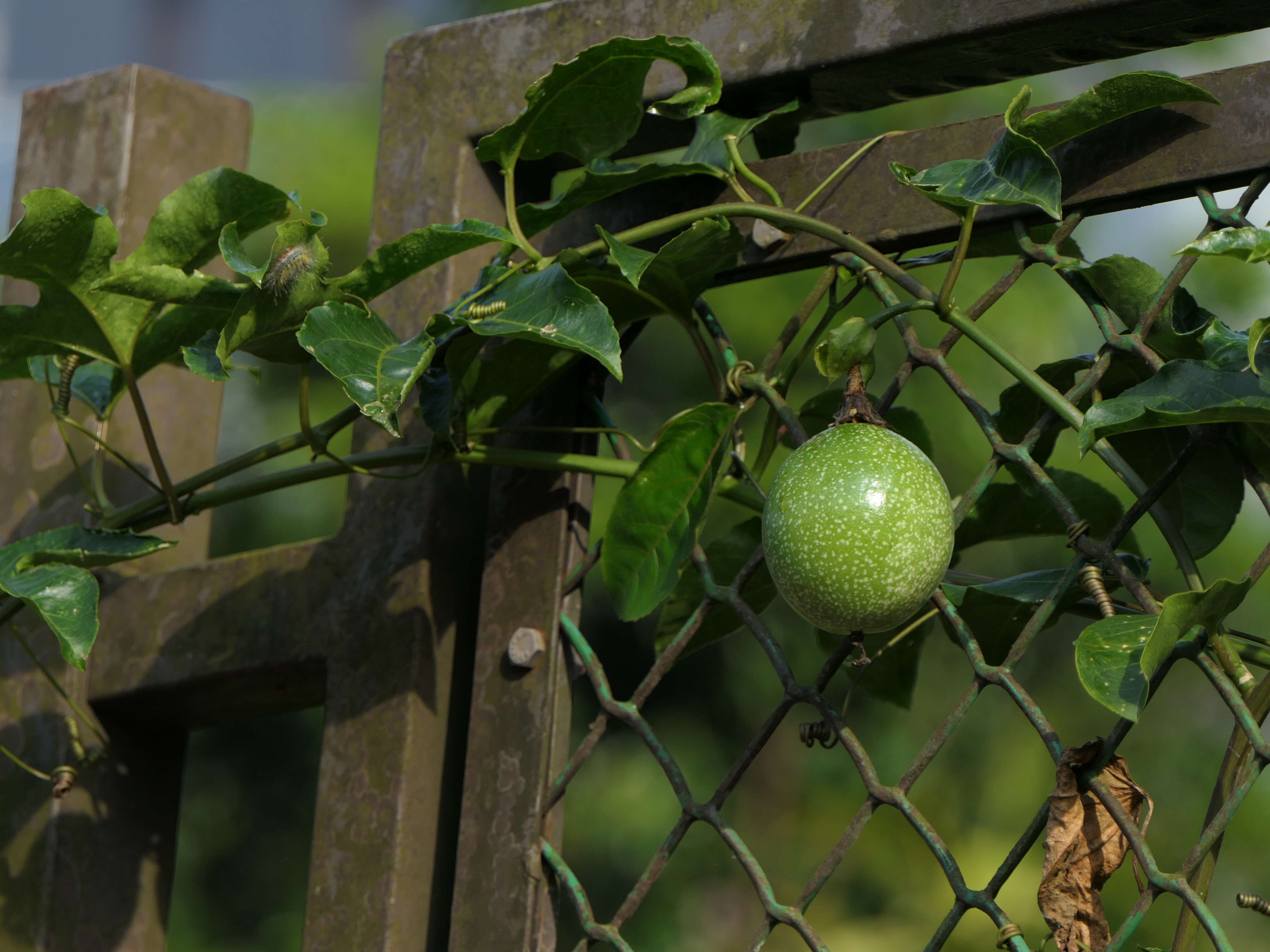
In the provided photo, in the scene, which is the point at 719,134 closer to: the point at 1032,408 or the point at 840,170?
the point at 840,170

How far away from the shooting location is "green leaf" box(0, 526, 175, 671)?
2.25ft

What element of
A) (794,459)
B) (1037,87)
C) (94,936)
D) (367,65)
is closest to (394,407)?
(794,459)

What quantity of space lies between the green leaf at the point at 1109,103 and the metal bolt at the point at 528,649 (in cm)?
38

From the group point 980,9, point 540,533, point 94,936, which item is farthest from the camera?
point 94,936

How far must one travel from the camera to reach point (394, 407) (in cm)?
59

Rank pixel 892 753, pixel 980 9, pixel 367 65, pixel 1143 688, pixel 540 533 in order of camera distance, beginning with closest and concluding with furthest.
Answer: pixel 1143 688
pixel 980 9
pixel 540 533
pixel 892 753
pixel 367 65

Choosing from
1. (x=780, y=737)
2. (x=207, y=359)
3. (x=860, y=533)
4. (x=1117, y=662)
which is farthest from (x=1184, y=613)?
(x=780, y=737)

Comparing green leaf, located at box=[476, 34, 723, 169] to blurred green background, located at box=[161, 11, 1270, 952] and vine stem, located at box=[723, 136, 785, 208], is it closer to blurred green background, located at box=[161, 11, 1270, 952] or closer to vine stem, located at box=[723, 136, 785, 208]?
vine stem, located at box=[723, 136, 785, 208]

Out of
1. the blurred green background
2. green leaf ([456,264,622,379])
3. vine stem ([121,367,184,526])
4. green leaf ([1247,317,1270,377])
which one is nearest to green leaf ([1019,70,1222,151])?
green leaf ([1247,317,1270,377])

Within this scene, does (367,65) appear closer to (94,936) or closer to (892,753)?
(892,753)

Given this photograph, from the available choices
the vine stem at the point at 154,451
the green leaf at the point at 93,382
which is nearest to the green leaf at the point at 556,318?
the vine stem at the point at 154,451

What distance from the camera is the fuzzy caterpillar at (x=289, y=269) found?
63 cm

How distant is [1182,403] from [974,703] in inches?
6.8

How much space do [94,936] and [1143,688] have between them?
2.35ft
